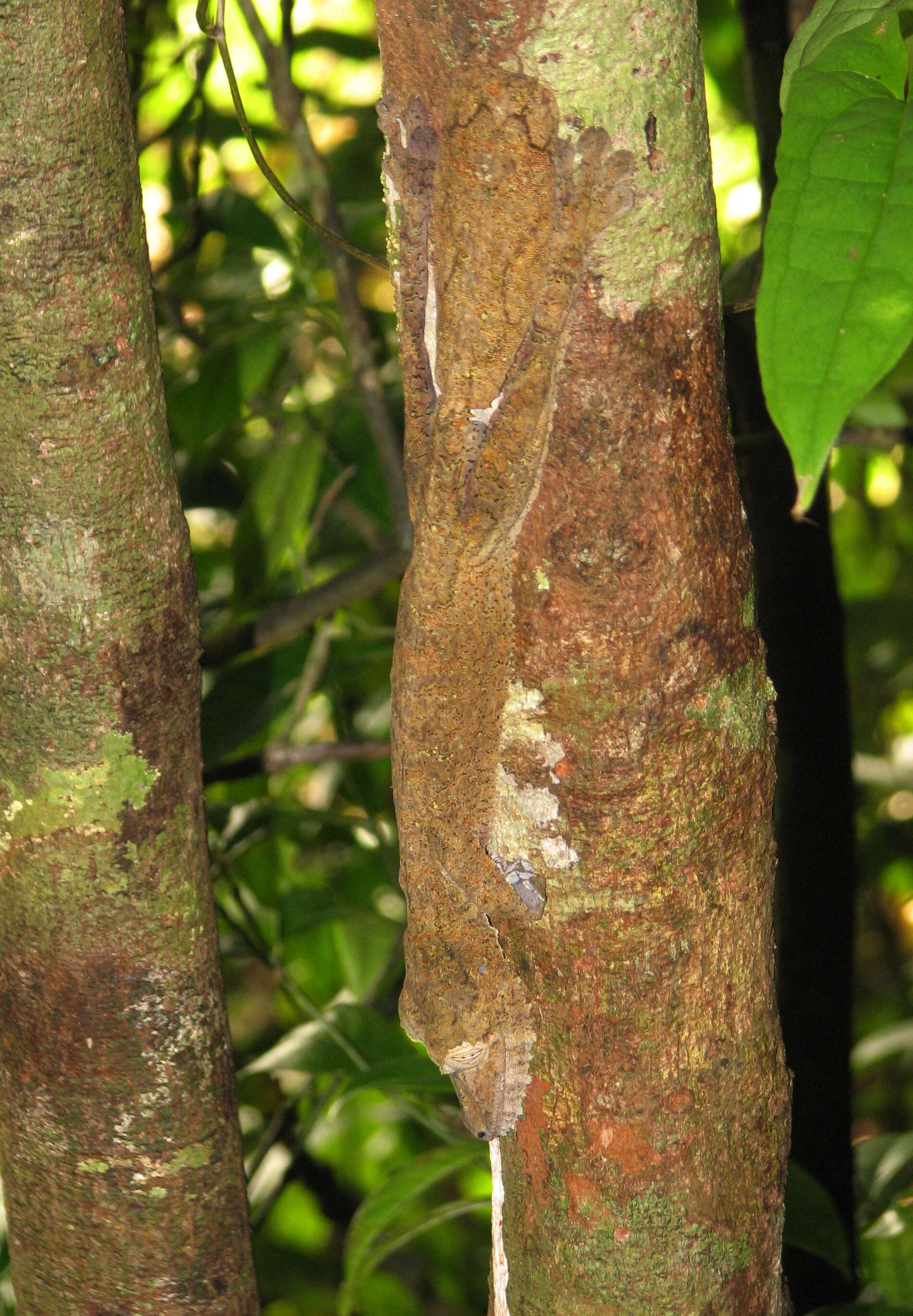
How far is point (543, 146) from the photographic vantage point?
0.73 meters

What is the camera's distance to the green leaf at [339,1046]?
1.49m

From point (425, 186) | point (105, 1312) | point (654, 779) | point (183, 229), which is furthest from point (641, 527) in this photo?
point (183, 229)

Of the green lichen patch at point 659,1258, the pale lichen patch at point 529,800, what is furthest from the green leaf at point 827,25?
the green lichen patch at point 659,1258

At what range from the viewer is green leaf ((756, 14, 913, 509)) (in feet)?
1.78

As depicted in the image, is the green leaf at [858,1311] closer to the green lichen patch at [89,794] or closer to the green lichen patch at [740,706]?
the green lichen patch at [740,706]

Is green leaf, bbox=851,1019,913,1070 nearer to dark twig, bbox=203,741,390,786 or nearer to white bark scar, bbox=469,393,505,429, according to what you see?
dark twig, bbox=203,741,390,786

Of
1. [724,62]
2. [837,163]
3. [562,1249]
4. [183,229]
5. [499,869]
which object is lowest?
[562,1249]

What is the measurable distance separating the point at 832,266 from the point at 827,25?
0.99 ft

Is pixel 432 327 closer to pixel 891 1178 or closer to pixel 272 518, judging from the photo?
pixel 272 518

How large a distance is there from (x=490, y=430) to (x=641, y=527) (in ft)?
0.56

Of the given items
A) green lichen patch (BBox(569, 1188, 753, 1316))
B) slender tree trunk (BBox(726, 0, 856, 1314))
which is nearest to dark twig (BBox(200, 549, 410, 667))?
slender tree trunk (BBox(726, 0, 856, 1314))

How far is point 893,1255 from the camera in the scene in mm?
1389

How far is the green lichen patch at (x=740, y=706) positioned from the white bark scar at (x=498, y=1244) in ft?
1.22

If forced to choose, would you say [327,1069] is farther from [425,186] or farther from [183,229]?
[183,229]
